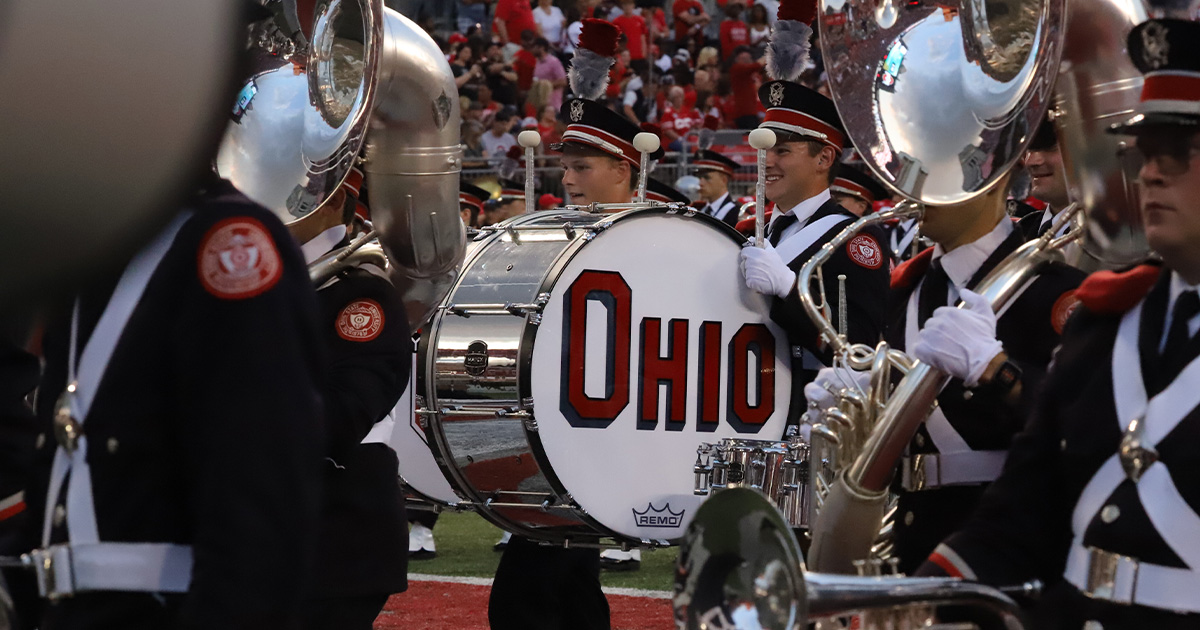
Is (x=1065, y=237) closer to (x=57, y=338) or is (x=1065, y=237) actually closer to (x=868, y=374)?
(x=868, y=374)

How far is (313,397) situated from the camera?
6.81 ft

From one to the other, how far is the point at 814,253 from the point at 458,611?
2387mm

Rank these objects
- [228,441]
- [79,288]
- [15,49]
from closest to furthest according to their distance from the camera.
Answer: [15,49], [79,288], [228,441]

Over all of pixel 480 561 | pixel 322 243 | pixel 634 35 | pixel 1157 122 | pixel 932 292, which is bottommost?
pixel 480 561

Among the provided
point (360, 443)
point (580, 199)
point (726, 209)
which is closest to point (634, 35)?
point (726, 209)

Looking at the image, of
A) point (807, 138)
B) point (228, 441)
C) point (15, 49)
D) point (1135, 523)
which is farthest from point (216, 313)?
point (807, 138)

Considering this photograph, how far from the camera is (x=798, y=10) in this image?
5922 millimetres

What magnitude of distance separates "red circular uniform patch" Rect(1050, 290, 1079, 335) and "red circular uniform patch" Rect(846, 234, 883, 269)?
167 cm

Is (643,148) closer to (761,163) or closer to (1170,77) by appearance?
(761,163)

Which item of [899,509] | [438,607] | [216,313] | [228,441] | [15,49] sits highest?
[15,49]

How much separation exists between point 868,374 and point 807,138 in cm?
204

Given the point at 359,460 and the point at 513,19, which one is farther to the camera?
the point at 513,19

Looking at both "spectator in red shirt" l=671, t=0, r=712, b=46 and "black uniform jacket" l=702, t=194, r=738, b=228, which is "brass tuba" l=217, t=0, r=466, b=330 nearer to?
"black uniform jacket" l=702, t=194, r=738, b=228

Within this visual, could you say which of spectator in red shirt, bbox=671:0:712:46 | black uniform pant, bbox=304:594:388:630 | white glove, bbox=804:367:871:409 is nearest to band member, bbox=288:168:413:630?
black uniform pant, bbox=304:594:388:630
